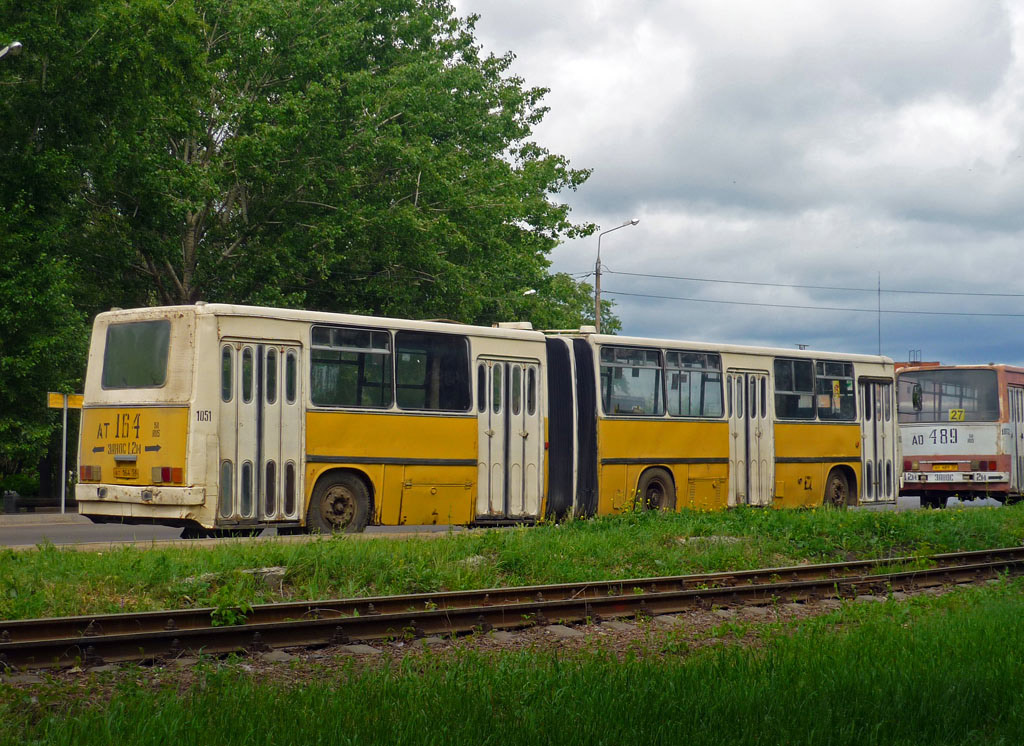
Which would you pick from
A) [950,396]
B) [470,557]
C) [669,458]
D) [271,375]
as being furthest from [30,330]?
[950,396]

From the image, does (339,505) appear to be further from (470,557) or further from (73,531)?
(73,531)

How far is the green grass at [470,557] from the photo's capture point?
35.7 feet

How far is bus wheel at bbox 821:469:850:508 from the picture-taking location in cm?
2287

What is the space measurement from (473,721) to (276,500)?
957 cm

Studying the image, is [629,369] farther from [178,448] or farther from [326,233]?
[326,233]

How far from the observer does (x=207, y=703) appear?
6.40 metres

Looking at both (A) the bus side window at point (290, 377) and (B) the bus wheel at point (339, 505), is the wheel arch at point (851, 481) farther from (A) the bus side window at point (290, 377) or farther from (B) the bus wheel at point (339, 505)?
(A) the bus side window at point (290, 377)

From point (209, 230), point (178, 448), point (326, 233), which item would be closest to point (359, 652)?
point (178, 448)

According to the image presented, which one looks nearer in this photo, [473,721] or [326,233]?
[473,721]

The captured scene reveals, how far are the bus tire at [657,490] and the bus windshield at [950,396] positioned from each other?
9560 mm

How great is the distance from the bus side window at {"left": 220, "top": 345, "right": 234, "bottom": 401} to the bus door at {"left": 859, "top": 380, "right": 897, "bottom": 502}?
12813 mm

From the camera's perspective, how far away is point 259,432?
1525 cm

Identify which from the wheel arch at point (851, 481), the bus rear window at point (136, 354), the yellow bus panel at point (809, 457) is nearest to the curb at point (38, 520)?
the bus rear window at point (136, 354)

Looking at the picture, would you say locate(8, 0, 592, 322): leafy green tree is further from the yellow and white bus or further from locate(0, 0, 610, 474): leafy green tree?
the yellow and white bus
